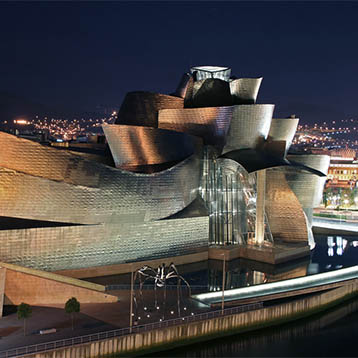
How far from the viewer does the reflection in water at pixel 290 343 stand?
57.1 ft

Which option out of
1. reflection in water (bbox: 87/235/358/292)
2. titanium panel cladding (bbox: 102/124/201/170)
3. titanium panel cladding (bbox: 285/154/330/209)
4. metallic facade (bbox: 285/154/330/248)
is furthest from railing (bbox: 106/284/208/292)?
titanium panel cladding (bbox: 285/154/330/209)

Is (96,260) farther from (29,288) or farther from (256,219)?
(256,219)

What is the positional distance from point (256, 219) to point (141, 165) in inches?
341

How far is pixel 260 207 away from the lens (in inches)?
1172

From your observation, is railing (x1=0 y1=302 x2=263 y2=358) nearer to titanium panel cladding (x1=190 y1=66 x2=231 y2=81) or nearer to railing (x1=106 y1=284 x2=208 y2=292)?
railing (x1=106 y1=284 x2=208 y2=292)

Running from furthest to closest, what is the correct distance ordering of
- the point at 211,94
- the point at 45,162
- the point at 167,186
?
the point at 211,94 → the point at 167,186 → the point at 45,162

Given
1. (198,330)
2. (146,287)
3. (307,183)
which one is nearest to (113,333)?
(198,330)

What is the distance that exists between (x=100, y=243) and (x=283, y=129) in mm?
17121

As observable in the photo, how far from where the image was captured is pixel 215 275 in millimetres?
24297

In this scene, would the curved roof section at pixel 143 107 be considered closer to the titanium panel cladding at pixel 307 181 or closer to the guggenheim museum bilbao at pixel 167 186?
the guggenheim museum bilbao at pixel 167 186

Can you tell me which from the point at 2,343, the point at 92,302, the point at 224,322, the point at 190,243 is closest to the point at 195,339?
the point at 224,322

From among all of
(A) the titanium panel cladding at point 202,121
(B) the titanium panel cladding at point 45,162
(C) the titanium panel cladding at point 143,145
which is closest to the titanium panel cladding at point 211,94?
(A) the titanium panel cladding at point 202,121

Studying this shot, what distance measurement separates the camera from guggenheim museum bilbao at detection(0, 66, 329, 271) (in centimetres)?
2173

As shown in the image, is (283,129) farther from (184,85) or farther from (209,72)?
(184,85)
